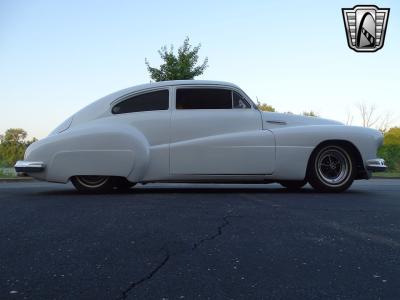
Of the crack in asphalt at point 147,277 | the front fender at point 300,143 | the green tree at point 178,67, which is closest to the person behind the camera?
the crack in asphalt at point 147,277

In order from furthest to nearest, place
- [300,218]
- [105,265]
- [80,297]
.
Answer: [300,218], [105,265], [80,297]

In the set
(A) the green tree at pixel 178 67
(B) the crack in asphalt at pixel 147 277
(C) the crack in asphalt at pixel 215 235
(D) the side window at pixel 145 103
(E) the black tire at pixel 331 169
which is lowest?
Result: (B) the crack in asphalt at pixel 147 277

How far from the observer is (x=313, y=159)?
709 centimetres

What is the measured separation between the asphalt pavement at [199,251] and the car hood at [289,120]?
187cm

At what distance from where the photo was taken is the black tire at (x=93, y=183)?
6961 millimetres

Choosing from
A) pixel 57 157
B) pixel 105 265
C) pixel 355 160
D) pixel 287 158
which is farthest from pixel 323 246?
pixel 57 157

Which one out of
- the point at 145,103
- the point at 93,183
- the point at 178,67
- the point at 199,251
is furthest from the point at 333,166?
the point at 178,67

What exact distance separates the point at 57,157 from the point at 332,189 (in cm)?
401

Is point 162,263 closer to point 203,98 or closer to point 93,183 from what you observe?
point 93,183

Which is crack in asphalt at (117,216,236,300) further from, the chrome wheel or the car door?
the chrome wheel

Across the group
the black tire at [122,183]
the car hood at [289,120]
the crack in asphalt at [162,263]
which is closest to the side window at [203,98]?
the car hood at [289,120]

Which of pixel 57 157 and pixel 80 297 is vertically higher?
pixel 57 157

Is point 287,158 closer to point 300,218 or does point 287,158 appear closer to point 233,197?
point 233,197

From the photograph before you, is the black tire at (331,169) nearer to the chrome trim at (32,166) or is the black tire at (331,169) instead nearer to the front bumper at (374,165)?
the front bumper at (374,165)
